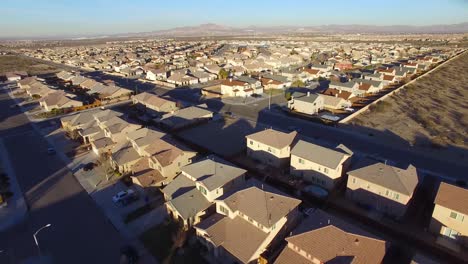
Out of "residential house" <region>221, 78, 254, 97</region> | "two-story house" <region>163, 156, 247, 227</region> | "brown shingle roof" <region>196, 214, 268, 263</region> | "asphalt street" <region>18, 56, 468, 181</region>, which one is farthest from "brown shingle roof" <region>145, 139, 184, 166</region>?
"residential house" <region>221, 78, 254, 97</region>

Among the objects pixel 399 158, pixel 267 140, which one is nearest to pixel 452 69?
pixel 399 158

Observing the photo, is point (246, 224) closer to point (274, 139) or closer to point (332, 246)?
point (332, 246)

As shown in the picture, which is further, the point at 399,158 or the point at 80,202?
the point at 399,158

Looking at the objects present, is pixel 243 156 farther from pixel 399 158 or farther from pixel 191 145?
pixel 399 158

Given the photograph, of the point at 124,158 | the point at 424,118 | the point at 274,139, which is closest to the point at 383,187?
the point at 274,139

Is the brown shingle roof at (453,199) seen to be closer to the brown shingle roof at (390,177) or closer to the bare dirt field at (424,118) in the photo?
the brown shingle roof at (390,177)
